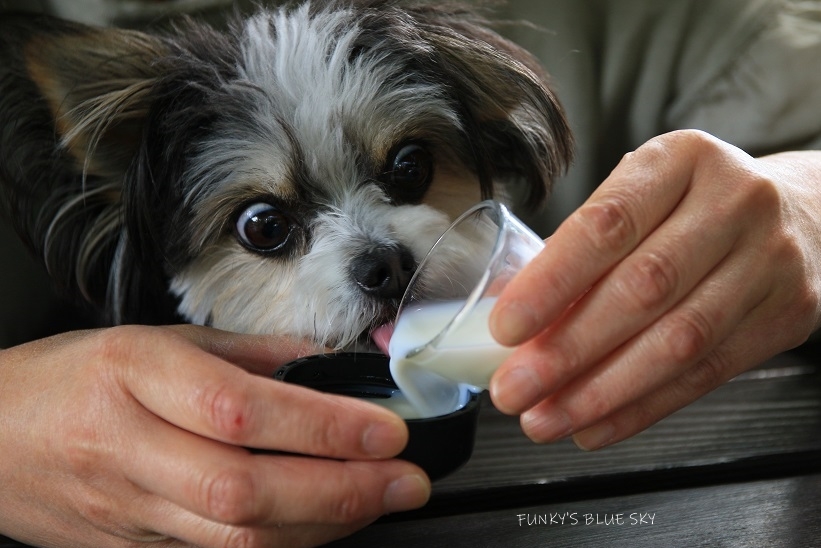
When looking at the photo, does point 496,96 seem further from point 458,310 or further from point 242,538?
point 242,538

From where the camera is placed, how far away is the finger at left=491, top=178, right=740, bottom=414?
86cm

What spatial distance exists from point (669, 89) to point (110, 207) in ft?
4.55

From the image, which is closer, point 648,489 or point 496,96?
point 648,489

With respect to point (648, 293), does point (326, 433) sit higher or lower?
lower

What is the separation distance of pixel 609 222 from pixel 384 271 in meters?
0.48

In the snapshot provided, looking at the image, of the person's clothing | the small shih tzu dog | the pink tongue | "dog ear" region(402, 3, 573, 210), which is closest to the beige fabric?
the person's clothing

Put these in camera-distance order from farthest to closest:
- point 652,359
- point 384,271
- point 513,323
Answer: point 384,271 < point 652,359 < point 513,323

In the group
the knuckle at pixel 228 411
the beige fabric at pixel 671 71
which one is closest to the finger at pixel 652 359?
the knuckle at pixel 228 411

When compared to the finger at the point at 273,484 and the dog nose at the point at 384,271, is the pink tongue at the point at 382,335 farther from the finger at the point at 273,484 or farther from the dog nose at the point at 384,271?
the finger at the point at 273,484

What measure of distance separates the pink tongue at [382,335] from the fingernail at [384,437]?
402 millimetres

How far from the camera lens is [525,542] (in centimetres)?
105

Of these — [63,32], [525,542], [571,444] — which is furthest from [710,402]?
[63,32]

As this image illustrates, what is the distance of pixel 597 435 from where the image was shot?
3.34 ft

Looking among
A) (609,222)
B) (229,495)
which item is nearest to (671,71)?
(609,222)
